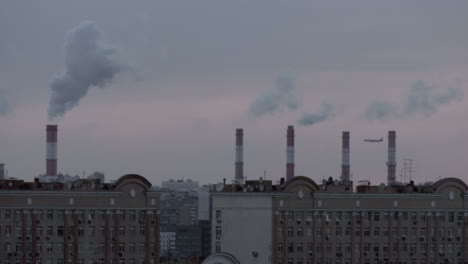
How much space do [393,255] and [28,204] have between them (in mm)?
22264

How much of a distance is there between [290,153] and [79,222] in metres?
22.5

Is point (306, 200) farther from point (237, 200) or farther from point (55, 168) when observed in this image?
point (55, 168)

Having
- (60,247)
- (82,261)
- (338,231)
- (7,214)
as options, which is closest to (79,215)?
(60,247)

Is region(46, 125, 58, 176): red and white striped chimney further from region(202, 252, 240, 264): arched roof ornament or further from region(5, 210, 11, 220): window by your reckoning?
region(202, 252, 240, 264): arched roof ornament

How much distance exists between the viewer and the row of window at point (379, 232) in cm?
6875

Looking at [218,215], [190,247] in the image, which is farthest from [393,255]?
[190,247]

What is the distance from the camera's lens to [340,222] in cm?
6956

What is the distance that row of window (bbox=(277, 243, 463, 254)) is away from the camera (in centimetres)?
6869

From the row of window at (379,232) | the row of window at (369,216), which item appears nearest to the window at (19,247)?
the row of window at (379,232)

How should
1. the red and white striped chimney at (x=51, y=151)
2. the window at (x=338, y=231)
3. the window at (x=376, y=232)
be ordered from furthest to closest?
1. the red and white striped chimney at (x=51, y=151)
2. the window at (x=376, y=232)
3. the window at (x=338, y=231)

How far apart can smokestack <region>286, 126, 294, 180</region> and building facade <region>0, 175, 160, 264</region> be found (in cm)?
1777

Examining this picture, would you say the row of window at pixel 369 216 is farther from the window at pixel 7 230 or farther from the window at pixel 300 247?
the window at pixel 7 230

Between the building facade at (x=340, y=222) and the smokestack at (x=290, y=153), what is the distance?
37.1 ft

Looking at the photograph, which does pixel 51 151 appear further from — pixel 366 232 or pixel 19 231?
pixel 366 232
